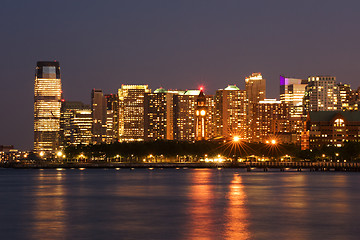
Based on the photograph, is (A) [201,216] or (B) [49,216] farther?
(B) [49,216]

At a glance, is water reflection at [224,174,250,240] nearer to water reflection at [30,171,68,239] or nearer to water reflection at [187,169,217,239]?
water reflection at [187,169,217,239]

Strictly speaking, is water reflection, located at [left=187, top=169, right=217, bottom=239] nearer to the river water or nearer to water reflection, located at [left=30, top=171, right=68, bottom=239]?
the river water

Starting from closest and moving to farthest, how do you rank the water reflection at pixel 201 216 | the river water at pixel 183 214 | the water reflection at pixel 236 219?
the water reflection at pixel 236 219
the water reflection at pixel 201 216
the river water at pixel 183 214

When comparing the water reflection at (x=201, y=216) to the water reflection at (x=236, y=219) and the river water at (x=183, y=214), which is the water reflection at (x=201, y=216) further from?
the water reflection at (x=236, y=219)

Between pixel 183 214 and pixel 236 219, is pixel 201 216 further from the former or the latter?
pixel 236 219

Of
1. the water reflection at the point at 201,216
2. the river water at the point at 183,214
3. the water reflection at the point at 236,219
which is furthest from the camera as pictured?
the river water at the point at 183,214

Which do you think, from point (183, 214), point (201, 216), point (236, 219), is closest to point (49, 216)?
point (183, 214)

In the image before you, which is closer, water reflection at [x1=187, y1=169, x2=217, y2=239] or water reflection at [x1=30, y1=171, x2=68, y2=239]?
water reflection at [x1=187, y1=169, x2=217, y2=239]

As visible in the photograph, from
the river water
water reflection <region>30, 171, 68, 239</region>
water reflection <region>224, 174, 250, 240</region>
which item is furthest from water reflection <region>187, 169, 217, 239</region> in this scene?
water reflection <region>30, 171, 68, 239</region>

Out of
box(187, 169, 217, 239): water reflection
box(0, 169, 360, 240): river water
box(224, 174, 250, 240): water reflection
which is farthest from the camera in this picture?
box(0, 169, 360, 240): river water

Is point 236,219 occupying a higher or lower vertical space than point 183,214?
lower

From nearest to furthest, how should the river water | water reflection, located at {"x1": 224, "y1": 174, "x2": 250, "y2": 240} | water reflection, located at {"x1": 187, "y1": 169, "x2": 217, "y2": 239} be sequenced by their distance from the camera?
water reflection, located at {"x1": 224, "y1": 174, "x2": 250, "y2": 240} < water reflection, located at {"x1": 187, "y1": 169, "x2": 217, "y2": 239} < the river water

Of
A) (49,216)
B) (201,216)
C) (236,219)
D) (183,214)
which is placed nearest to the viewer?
(236,219)

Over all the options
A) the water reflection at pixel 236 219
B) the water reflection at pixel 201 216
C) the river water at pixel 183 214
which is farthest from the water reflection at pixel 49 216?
the water reflection at pixel 236 219
